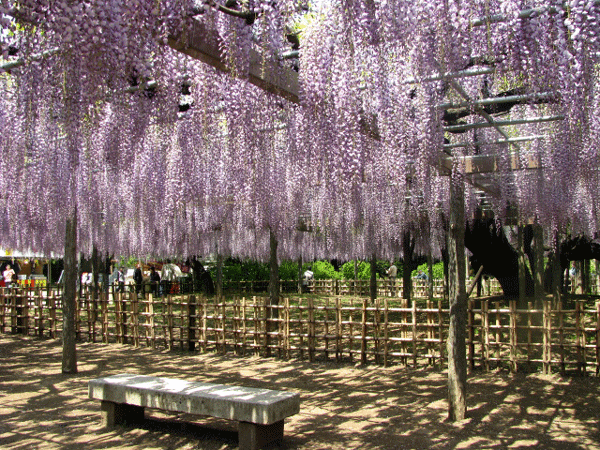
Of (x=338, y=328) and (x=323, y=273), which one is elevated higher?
(x=323, y=273)

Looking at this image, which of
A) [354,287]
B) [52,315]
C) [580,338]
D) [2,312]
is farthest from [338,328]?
[354,287]

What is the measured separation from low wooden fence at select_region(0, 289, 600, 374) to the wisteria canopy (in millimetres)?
1816

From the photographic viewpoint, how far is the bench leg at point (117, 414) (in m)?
4.80

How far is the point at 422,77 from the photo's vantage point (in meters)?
3.92

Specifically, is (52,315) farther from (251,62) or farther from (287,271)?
(287,271)

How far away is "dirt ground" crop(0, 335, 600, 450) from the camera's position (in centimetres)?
438

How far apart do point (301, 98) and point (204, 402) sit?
249 cm

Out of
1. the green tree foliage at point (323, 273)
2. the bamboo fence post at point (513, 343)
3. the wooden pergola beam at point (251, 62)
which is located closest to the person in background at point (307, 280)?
the green tree foliage at point (323, 273)

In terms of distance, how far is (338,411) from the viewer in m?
5.29

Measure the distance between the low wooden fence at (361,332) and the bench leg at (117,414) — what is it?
11.2 ft

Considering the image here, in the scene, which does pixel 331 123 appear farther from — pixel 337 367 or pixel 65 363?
pixel 65 363

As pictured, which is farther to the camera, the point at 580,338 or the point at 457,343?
the point at 580,338

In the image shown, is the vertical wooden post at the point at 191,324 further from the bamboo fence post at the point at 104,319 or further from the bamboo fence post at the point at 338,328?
the bamboo fence post at the point at 338,328

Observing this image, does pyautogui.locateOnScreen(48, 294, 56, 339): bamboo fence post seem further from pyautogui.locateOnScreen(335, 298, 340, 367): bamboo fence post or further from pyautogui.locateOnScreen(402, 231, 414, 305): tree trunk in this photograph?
pyautogui.locateOnScreen(402, 231, 414, 305): tree trunk
